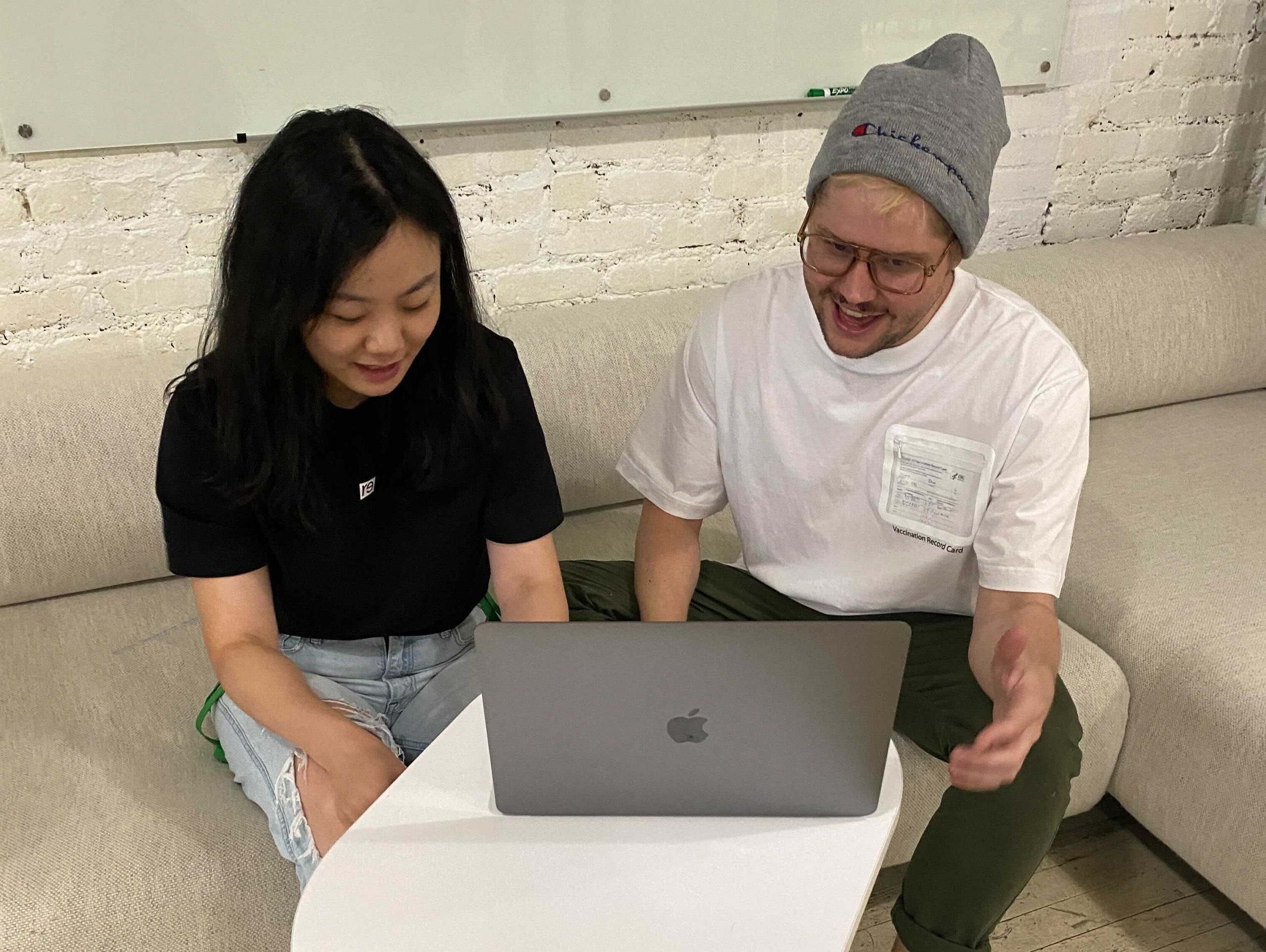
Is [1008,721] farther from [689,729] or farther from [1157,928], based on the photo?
[1157,928]

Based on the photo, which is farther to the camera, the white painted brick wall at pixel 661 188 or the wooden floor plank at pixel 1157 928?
the white painted brick wall at pixel 661 188

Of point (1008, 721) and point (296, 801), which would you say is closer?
point (1008, 721)

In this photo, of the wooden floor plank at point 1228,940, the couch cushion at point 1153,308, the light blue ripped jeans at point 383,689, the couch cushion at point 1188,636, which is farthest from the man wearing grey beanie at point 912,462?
the couch cushion at point 1153,308

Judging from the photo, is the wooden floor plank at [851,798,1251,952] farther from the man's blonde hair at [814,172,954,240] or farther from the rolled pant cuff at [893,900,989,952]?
the man's blonde hair at [814,172,954,240]

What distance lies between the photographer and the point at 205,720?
1.36m

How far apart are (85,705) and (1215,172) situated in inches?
102

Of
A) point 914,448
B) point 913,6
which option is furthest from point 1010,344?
point 913,6

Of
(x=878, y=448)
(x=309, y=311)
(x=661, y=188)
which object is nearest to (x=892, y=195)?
(x=878, y=448)

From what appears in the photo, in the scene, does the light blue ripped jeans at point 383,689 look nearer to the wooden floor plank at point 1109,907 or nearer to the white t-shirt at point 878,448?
the white t-shirt at point 878,448

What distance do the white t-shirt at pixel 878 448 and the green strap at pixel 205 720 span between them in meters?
0.57

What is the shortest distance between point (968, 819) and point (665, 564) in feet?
1.59

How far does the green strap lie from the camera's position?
50.1 inches

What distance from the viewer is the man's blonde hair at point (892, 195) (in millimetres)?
1205

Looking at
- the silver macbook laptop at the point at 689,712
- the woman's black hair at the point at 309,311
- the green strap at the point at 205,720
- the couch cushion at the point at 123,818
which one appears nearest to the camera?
the silver macbook laptop at the point at 689,712
